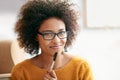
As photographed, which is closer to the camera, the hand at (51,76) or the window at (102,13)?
the hand at (51,76)

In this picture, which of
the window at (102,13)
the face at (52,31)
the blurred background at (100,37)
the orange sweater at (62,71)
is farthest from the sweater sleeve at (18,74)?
the window at (102,13)

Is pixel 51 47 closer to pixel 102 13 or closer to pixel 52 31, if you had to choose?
pixel 52 31

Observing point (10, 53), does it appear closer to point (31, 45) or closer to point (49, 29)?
point (31, 45)

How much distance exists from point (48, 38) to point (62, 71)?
6.2 inches

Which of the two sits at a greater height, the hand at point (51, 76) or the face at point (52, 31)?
the face at point (52, 31)

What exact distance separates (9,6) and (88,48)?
1.61 feet

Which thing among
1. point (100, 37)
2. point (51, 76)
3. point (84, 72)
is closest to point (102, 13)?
point (100, 37)

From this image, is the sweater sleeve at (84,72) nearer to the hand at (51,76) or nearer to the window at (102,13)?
the hand at (51,76)

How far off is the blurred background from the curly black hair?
0.30 metres

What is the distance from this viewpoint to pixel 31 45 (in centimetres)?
101

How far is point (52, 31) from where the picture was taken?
88cm

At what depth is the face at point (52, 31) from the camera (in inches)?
34.6

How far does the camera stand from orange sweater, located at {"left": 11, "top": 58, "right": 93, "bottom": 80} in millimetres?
954

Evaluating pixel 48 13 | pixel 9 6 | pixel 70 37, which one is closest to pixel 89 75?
pixel 70 37
